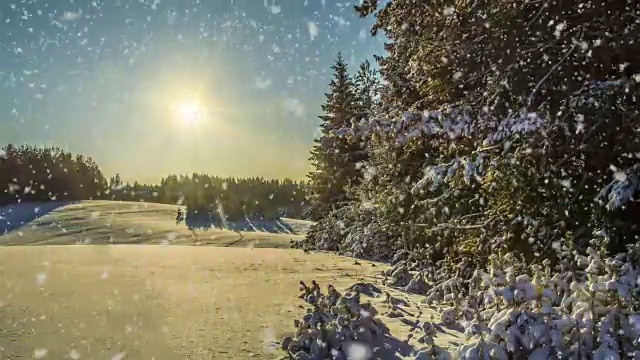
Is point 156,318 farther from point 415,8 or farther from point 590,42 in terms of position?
point 590,42

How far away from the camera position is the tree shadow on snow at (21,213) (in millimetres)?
31484

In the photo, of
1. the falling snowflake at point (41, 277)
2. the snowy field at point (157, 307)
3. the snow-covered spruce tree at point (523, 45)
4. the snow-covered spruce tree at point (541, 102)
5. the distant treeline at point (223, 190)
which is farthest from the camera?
the distant treeline at point (223, 190)

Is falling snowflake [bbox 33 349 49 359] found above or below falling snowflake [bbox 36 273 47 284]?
below

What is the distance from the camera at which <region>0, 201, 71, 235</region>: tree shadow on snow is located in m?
31.5

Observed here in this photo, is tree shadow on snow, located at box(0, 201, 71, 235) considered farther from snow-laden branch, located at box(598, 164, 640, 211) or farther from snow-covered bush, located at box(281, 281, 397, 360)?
snow-laden branch, located at box(598, 164, 640, 211)

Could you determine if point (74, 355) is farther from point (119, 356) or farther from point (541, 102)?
point (541, 102)

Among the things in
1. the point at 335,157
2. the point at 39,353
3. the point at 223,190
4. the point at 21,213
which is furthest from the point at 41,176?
the point at 39,353

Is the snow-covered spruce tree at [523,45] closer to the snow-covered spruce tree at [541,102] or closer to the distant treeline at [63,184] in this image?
the snow-covered spruce tree at [541,102]

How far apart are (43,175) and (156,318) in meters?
43.8

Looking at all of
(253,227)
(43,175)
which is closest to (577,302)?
(253,227)

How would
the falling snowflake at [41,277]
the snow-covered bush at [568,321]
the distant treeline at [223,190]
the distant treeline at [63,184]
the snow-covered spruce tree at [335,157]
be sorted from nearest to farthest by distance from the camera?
1. the snow-covered bush at [568,321]
2. the falling snowflake at [41,277]
3. the snow-covered spruce tree at [335,157]
4. the distant treeline at [63,184]
5. the distant treeline at [223,190]

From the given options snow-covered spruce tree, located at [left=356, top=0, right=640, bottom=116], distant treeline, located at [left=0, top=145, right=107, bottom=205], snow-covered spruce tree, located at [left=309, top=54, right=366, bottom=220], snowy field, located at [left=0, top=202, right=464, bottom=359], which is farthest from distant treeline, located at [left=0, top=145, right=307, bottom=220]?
snow-covered spruce tree, located at [left=356, top=0, right=640, bottom=116]

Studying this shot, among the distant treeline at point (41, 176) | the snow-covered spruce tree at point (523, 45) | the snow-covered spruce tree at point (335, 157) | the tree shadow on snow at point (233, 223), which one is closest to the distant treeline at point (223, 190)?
the distant treeline at point (41, 176)

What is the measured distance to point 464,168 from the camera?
5.54 meters
